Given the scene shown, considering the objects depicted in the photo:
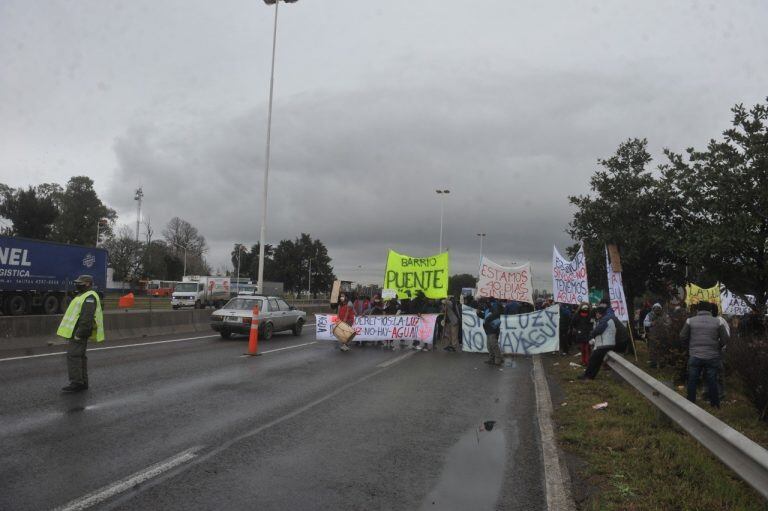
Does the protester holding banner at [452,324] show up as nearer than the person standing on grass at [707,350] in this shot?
No

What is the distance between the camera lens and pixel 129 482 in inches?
186

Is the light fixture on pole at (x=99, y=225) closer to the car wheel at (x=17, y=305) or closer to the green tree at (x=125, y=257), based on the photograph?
the green tree at (x=125, y=257)

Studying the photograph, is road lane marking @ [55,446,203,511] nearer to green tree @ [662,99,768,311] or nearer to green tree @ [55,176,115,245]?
green tree @ [662,99,768,311]

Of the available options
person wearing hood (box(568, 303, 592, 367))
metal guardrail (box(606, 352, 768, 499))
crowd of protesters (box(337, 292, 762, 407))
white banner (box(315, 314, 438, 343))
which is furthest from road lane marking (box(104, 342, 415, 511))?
white banner (box(315, 314, 438, 343))

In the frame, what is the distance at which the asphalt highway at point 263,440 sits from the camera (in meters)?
4.58

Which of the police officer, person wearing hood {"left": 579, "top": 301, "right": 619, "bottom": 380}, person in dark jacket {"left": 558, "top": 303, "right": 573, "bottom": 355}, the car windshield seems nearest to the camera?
the police officer

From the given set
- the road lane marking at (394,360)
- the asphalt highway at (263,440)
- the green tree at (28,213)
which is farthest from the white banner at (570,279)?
the green tree at (28,213)

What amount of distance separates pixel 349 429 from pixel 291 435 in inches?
29.2

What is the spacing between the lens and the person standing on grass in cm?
823

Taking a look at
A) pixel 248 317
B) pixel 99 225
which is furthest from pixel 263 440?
pixel 99 225

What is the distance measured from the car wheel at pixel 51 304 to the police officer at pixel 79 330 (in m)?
20.8

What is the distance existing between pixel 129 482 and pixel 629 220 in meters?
15.6

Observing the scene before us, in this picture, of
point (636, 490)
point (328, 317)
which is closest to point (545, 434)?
point (636, 490)

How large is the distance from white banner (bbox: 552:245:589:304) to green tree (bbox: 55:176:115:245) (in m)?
78.4
